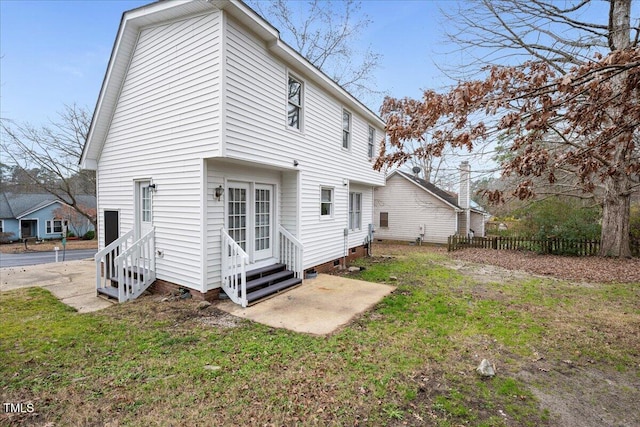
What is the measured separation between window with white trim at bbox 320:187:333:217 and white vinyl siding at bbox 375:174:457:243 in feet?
39.4

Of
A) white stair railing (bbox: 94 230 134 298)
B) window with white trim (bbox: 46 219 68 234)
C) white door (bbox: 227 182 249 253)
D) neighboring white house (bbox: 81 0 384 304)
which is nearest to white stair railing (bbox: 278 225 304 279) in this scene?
neighboring white house (bbox: 81 0 384 304)

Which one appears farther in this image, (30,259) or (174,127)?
(30,259)

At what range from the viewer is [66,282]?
8.08 metres

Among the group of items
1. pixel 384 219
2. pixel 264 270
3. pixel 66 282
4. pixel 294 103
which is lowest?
pixel 66 282

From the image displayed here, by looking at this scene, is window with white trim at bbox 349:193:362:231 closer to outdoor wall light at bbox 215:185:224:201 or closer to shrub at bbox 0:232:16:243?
outdoor wall light at bbox 215:185:224:201

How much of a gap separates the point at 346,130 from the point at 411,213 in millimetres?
11517

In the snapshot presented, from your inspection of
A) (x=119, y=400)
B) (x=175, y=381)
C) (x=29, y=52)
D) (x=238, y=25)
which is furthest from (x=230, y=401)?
(x=29, y=52)

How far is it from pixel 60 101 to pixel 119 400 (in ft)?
68.5

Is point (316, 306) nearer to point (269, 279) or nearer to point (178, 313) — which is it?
point (269, 279)

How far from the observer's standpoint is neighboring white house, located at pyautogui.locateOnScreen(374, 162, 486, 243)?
1908 centimetres

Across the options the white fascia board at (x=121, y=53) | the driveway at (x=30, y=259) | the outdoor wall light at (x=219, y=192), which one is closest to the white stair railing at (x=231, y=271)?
the outdoor wall light at (x=219, y=192)

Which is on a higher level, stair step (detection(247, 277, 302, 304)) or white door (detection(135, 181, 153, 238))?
white door (detection(135, 181, 153, 238))

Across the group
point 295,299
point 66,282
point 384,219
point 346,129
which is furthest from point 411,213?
point 66,282

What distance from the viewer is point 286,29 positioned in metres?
15.7
